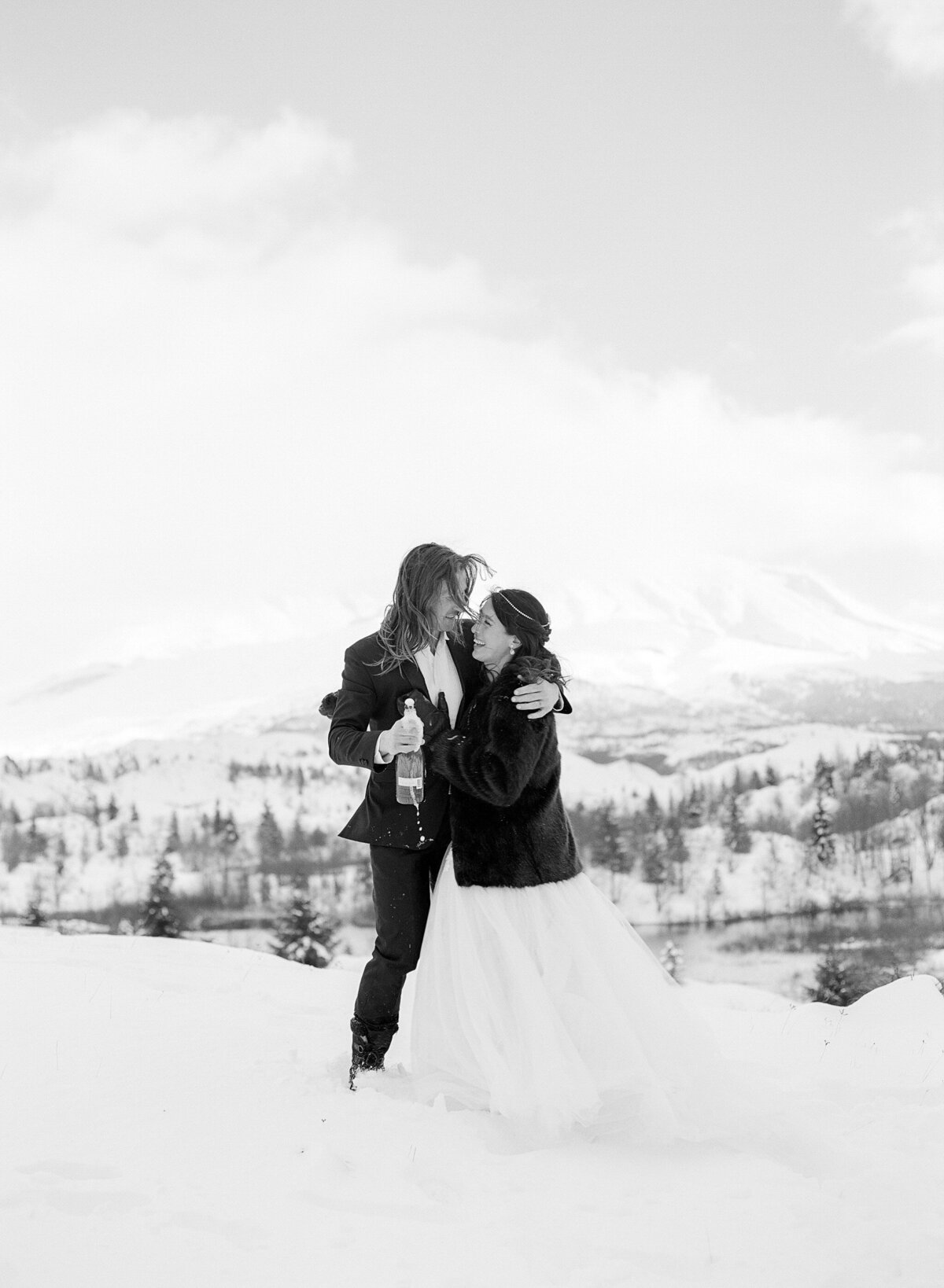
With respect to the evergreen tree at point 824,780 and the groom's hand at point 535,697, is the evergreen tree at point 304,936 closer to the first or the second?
the groom's hand at point 535,697

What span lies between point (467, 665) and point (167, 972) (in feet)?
18.0

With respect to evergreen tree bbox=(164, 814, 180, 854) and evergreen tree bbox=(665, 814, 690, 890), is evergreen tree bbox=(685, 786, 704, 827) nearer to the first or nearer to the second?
evergreen tree bbox=(665, 814, 690, 890)

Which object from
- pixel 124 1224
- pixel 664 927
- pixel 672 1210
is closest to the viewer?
pixel 124 1224

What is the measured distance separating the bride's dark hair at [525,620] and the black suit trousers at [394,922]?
108cm

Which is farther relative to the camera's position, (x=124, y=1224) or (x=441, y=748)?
(x=441, y=748)

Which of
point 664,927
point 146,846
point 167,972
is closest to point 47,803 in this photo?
point 146,846

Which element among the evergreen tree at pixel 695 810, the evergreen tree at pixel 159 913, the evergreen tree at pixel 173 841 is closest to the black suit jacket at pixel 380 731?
the evergreen tree at pixel 159 913

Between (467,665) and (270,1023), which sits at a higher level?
(467,665)

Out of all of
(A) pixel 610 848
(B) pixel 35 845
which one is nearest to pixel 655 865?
(A) pixel 610 848

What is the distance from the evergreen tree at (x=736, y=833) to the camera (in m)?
112

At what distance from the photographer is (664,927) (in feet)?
Answer: 281

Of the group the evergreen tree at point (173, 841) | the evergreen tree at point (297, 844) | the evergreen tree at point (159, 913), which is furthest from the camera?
the evergreen tree at point (173, 841)

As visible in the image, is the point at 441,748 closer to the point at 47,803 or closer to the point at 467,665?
the point at 467,665

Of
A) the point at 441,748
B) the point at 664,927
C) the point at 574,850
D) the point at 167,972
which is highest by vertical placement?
the point at 441,748
